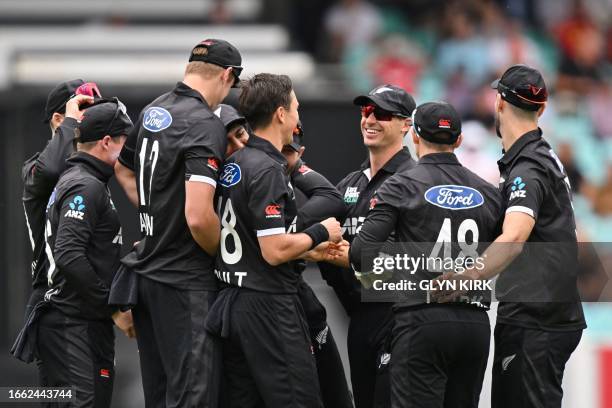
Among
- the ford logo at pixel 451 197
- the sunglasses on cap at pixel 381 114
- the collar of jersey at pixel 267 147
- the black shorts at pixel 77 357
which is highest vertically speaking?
the sunglasses on cap at pixel 381 114

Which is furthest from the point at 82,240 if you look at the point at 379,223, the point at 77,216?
the point at 379,223

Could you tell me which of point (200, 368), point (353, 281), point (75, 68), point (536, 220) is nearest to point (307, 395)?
point (200, 368)

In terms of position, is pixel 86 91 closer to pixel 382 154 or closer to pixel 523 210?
pixel 382 154

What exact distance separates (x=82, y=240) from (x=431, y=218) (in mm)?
1838

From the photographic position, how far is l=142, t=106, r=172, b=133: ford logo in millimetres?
5578

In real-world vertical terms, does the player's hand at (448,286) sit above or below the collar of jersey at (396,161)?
below

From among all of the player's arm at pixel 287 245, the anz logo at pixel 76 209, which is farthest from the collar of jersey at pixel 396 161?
the anz logo at pixel 76 209

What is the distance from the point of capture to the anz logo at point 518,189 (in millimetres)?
5486

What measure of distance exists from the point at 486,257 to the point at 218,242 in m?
1.30

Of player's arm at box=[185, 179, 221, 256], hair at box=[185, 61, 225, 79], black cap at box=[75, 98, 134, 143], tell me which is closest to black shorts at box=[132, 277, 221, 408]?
player's arm at box=[185, 179, 221, 256]

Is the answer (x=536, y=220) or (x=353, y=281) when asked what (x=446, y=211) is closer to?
(x=536, y=220)

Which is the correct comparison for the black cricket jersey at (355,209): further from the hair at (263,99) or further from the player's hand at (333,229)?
the hair at (263,99)

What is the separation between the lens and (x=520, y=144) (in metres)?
5.69

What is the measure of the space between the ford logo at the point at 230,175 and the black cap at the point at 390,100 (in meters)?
1.01
